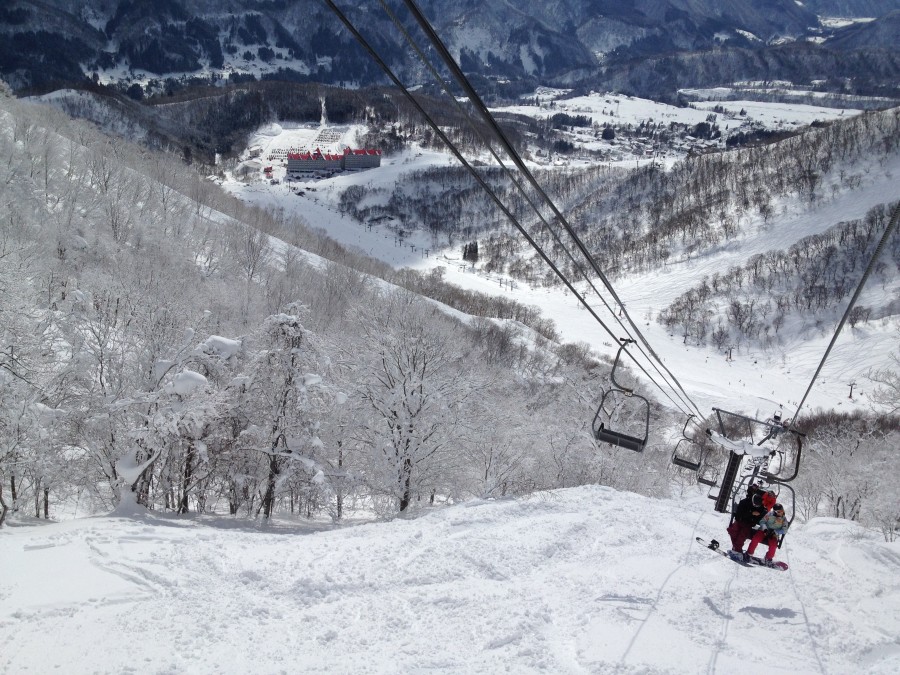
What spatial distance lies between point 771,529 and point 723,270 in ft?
432

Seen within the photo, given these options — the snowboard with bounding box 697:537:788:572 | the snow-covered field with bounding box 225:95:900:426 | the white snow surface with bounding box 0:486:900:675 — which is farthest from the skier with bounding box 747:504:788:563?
the snow-covered field with bounding box 225:95:900:426

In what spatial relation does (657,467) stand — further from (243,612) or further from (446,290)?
(446,290)

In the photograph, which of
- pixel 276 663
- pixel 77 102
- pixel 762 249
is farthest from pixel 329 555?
pixel 77 102

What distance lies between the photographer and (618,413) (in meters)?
39.8

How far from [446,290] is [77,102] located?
161 m

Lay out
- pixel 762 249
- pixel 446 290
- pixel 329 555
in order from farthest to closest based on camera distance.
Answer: pixel 762 249 < pixel 446 290 < pixel 329 555

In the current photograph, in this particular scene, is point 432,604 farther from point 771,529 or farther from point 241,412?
point 241,412

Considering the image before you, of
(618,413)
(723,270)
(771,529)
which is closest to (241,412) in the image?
(771,529)

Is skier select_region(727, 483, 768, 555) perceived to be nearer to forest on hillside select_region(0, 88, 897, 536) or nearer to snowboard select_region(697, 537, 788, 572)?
snowboard select_region(697, 537, 788, 572)

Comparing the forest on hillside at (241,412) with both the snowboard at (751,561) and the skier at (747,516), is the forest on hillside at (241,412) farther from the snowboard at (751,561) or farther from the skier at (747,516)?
the skier at (747,516)

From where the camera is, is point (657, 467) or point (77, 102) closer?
point (657, 467)

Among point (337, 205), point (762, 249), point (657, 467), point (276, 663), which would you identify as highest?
point (337, 205)

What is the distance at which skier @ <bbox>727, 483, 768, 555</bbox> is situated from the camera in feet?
44.1

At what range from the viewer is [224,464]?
79.0 ft
